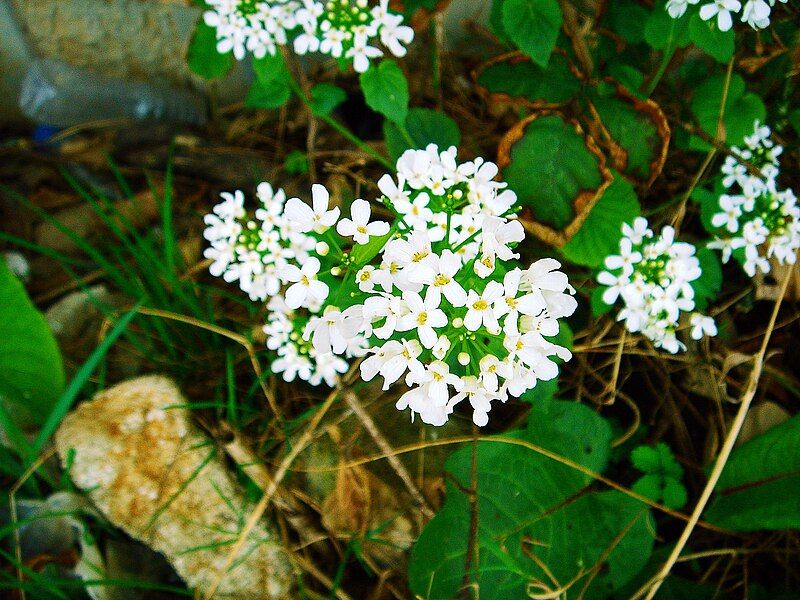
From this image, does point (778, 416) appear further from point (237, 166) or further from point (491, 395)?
point (237, 166)

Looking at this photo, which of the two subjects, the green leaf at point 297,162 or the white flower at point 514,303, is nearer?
the white flower at point 514,303

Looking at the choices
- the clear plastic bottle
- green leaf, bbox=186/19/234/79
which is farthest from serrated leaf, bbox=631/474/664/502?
the clear plastic bottle

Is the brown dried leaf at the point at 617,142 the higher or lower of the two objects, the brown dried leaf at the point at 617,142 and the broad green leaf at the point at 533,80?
the lower

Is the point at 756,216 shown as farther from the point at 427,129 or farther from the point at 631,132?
the point at 427,129

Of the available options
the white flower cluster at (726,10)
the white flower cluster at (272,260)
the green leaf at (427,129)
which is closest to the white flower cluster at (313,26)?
the green leaf at (427,129)

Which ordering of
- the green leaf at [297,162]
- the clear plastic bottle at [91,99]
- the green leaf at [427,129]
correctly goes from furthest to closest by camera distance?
the clear plastic bottle at [91,99] < the green leaf at [297,162] < the green leaf at [427,129]

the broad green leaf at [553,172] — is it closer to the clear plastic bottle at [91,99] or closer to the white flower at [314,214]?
the white flower at [314,214]

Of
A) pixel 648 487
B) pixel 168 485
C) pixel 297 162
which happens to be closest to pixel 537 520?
pixel 648 487
